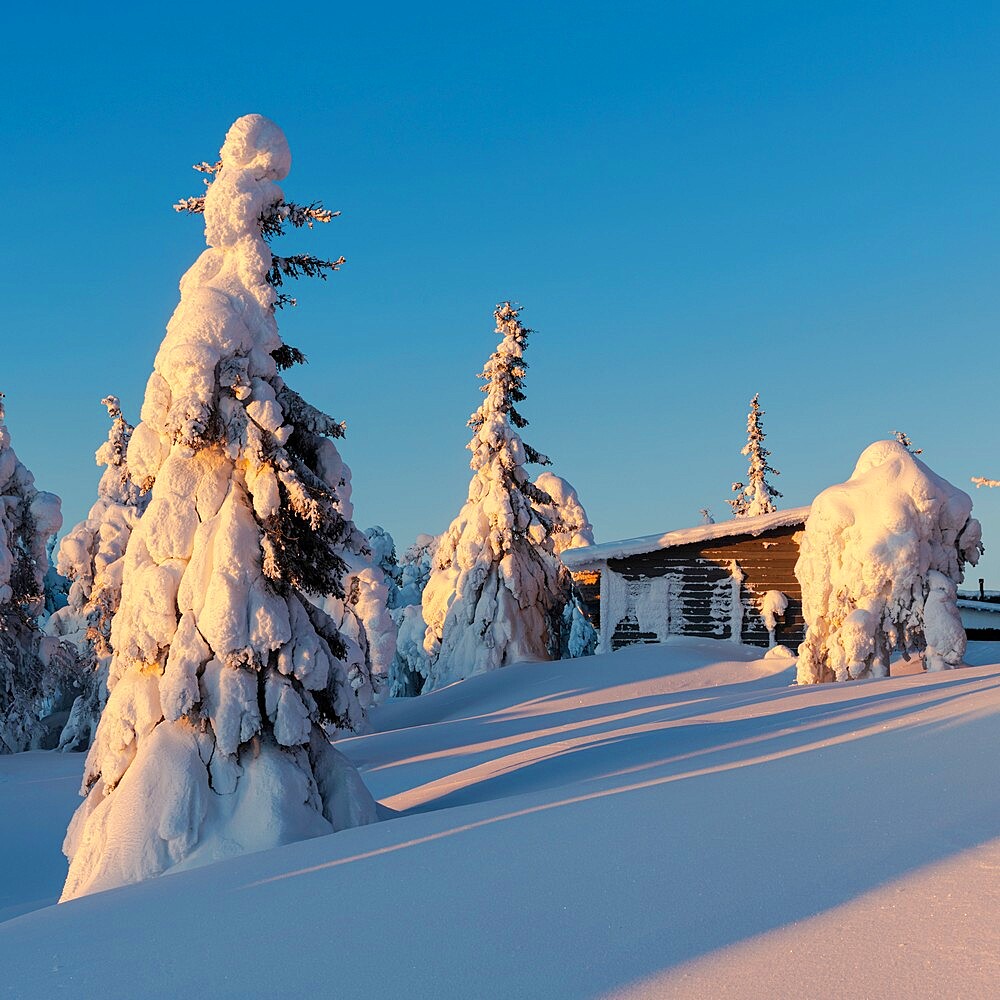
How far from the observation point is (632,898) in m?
4.50

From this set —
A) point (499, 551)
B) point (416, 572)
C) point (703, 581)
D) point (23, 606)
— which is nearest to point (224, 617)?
point (23, 606)

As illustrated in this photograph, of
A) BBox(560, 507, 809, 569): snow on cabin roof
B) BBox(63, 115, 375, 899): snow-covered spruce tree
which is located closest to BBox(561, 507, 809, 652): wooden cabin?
Result: BBox(560, 507, 809, 569): snow on cabin roof

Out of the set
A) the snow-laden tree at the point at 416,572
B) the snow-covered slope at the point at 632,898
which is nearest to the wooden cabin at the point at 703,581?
the snow-covered slope at the point at 632,898

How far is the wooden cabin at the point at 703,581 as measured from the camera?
28.0 metres

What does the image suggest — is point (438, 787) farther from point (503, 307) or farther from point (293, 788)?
point (503, 307)

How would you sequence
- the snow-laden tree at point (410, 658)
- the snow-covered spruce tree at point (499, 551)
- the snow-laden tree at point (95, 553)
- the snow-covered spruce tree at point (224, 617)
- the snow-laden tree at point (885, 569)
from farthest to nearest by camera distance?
1. the snow-laden tree at point (410, 658)
2. the snow-covered spruce tree at point (499, 551)
3. the snow-laden tree at point (95, 553)
4. the snow-laden tree at point (885, 569)
5. the snow-covered spruce tree at point (224, 617)

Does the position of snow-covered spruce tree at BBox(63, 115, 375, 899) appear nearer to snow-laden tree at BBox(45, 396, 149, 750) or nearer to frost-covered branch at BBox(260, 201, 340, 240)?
frost-covered branch at BBox(260, 201, 340, 240)

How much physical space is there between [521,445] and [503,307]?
183 inches

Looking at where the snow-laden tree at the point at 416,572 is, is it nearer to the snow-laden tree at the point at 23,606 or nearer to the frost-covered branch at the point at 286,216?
the snow-laden tree at the point at 23,606

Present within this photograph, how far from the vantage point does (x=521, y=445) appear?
31.8 metres

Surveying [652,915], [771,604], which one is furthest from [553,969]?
[771,604]

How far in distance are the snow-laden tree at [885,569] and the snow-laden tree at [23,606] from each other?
62.1ft

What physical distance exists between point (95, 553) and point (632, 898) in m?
27.9

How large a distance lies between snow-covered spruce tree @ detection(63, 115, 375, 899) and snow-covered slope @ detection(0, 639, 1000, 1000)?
8.89ft
